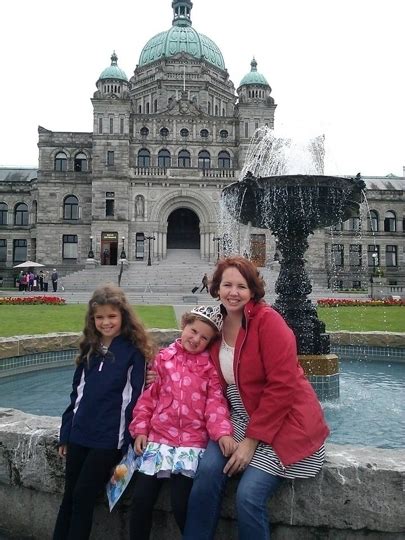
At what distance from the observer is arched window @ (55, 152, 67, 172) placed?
52344 millimetres

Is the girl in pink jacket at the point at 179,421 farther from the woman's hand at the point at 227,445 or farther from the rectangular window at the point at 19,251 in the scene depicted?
the rectangular window at the point at 19,251

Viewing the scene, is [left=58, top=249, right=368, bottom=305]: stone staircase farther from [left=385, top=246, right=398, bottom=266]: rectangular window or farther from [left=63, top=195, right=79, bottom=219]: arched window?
[left=385, top=246, right=398, bottom=266]: rectangular window

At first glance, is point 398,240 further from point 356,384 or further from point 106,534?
point 106,534

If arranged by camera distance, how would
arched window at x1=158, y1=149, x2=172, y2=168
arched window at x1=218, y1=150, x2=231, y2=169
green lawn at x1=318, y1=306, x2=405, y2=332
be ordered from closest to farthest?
green lawn at x1=318, y1=306, x2=405, y2=332, arched window at x1=158, y1=149, x2=172, y2=168, arched window at x1=218, y1=150, x2=231, y2=169

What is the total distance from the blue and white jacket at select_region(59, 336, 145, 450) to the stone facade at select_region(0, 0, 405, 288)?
1625 inches

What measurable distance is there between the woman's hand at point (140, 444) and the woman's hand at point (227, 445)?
556 millimetres

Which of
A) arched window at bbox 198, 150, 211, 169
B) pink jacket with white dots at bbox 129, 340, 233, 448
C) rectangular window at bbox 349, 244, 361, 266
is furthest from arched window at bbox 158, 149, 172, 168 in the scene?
pink jacket with white dots at bbox 129, 340, 233, 448

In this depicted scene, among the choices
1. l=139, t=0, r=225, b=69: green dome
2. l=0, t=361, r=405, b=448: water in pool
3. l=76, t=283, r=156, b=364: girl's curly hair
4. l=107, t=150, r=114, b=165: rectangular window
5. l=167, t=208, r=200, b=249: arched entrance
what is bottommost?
l=0, t=361, r=405, b=448: water in pool

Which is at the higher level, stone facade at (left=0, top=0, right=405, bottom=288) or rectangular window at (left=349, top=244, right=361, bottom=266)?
stone facade at (left=0, top=0, right=405, bottom=288)

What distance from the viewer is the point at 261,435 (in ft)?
11.1

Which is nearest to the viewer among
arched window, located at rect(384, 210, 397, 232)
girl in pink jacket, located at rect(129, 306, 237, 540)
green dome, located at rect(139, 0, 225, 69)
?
girl in pink jacket, located at rect(129, 306, 237, 540)

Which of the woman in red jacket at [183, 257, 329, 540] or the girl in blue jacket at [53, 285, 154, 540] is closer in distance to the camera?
the woman in red jacket at [183, 257, 329, 540]

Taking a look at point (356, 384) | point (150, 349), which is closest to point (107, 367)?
point (150, 349)

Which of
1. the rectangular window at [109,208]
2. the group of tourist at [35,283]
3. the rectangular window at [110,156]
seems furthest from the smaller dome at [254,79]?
the group of tourist at [35,283]
